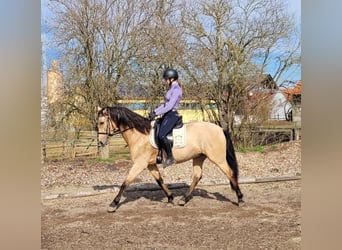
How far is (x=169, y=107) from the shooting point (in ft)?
7.57

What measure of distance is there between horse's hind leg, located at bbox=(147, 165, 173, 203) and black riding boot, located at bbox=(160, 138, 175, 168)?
2.5 inches

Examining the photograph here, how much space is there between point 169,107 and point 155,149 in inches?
10.9

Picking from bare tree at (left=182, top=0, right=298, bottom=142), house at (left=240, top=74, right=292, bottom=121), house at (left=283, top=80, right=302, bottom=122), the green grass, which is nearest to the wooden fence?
bare tree at (left=182, top=0, right=298, bottom=142)

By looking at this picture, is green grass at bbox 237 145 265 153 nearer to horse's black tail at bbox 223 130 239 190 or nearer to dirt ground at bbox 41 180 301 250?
horse's black tail at bbox 223 130 239 190

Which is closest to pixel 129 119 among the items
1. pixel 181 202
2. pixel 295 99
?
pixel 181 202

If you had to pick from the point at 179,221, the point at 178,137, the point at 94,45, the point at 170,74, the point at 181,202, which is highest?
the point at 94,45

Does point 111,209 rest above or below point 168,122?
below

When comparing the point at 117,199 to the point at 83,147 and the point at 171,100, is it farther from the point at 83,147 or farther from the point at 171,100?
the point at 171,100

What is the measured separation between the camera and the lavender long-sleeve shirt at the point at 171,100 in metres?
2.31

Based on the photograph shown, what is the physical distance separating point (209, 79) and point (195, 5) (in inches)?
18.0

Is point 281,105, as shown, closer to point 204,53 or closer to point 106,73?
point 204,53

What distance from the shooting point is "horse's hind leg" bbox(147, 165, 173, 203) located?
237 cm
